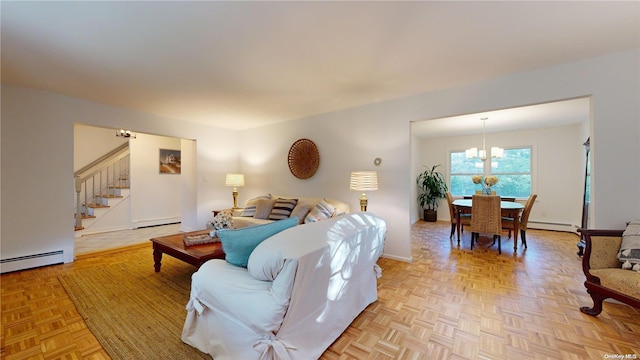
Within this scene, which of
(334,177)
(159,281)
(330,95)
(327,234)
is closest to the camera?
(327,234)

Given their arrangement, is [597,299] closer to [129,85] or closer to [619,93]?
[619,93]

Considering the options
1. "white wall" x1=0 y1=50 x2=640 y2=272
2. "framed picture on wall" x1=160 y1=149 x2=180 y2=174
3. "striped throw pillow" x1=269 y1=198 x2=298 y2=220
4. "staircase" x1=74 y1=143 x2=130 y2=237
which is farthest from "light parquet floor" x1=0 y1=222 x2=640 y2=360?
"framed picture on wall" x1=160 y1=149 x2=180 y2=174

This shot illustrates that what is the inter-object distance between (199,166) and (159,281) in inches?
104

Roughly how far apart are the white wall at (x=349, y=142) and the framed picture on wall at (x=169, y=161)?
6.15 feet

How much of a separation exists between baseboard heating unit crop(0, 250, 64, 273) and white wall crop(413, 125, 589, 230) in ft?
28.2

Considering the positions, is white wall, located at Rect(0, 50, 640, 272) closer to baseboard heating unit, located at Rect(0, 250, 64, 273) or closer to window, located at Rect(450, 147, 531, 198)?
baseboard heating unit, located at Rect(0, 250, 64, 273)

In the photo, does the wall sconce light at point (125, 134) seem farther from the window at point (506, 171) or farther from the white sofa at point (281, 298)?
the window at point (506, 171)

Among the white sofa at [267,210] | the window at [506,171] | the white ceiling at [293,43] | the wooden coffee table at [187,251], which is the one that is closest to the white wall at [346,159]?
the white sofa at [267,210]

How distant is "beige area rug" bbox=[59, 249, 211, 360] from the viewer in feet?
5.37

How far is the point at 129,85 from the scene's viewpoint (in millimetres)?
2941

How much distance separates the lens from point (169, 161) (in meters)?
6.20

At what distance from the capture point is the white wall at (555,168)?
197 inches

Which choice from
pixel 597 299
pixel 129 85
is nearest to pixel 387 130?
pixel 597 299

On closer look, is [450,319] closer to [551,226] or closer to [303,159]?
[303,159]
